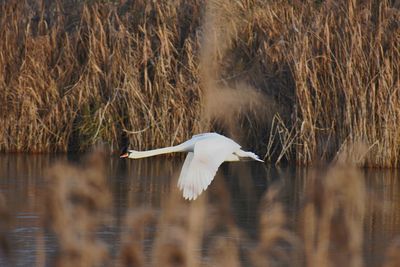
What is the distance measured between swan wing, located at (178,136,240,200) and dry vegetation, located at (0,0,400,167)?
3.72 m

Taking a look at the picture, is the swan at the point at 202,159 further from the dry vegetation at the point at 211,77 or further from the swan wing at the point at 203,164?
the dry vegetation at the point at 211,77

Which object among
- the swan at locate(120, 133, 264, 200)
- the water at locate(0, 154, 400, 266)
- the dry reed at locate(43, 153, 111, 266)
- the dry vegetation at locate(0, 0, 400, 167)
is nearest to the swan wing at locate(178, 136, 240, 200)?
the swan at locate(120, 133, 264, 200)

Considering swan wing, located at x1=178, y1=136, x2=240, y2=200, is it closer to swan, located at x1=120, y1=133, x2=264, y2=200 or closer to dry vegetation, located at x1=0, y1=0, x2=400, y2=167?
swan, located at x1=120, y1=133, x2=264, y2=200

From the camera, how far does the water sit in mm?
7785

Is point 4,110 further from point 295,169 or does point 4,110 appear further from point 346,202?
point 346,202

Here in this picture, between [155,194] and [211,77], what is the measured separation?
8.36ft

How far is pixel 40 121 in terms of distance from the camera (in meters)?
12.9

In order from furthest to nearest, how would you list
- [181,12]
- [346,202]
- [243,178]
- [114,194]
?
[181,12] < [243,178] < [114,194] < [346,202]

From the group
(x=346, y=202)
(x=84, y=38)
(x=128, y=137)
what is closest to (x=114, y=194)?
(x=128, y=137)

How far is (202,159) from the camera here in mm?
7637

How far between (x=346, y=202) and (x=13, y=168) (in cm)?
756

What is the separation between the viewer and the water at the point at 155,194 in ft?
25.5

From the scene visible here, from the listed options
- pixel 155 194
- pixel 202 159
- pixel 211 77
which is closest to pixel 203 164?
pixel 202 159

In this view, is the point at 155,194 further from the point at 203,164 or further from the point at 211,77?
the point at 203,164
